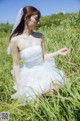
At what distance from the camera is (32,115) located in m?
2.99

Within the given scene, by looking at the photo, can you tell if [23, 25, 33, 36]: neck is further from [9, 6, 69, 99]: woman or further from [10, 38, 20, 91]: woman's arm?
[10, 38, 20, 91]: woman's arm

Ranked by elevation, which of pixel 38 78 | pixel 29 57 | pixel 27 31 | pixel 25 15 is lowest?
pixel 38 78

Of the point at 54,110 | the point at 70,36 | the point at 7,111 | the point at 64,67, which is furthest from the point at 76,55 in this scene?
the point at 54,110

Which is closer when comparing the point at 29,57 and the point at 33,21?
the point at 33,21

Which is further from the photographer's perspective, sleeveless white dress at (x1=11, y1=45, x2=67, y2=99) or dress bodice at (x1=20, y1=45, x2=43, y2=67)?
dress bodice at (x1=20, y1=45, x2=43, y2=67)

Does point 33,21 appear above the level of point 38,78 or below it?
above

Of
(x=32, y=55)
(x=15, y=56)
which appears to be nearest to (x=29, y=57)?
(x=32, y=55)

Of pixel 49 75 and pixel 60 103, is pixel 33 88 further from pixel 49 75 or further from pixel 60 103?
pixel 60 103

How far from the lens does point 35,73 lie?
3613 millimetres

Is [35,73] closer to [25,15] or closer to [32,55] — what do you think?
[32,55]

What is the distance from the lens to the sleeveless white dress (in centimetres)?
346

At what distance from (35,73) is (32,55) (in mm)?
158

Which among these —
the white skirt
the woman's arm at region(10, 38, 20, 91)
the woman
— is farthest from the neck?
the white skirt

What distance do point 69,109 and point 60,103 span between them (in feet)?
0.52
